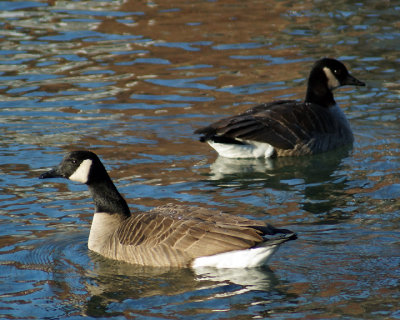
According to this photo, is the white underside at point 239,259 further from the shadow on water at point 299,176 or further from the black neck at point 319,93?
the black neck at point 319,93

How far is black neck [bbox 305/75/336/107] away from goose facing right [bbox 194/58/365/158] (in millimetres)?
155

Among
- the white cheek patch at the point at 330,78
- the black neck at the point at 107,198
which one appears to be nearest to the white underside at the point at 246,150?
the white cheek patch at the point at 330,78

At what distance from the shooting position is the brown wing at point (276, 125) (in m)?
12.1

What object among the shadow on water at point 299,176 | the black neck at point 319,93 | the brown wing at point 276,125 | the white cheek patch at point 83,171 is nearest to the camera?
the white cheek patch at point 83,171

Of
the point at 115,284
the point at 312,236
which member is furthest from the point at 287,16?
the point at 115,284

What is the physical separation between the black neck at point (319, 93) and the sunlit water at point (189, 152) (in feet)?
2.68

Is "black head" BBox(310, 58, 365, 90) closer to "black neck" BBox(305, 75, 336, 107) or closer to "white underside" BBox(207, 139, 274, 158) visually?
"black neck" BBox(305, 75, 336, 107)

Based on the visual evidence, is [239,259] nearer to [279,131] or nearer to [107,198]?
[107,198]

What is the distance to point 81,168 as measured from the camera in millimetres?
9289

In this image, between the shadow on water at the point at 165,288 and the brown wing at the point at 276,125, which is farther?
the brown wing at the point at 276,125

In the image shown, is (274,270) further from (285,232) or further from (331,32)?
(331,32)

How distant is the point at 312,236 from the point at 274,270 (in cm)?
103

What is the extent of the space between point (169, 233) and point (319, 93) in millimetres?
5998

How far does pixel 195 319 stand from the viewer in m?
7.23
